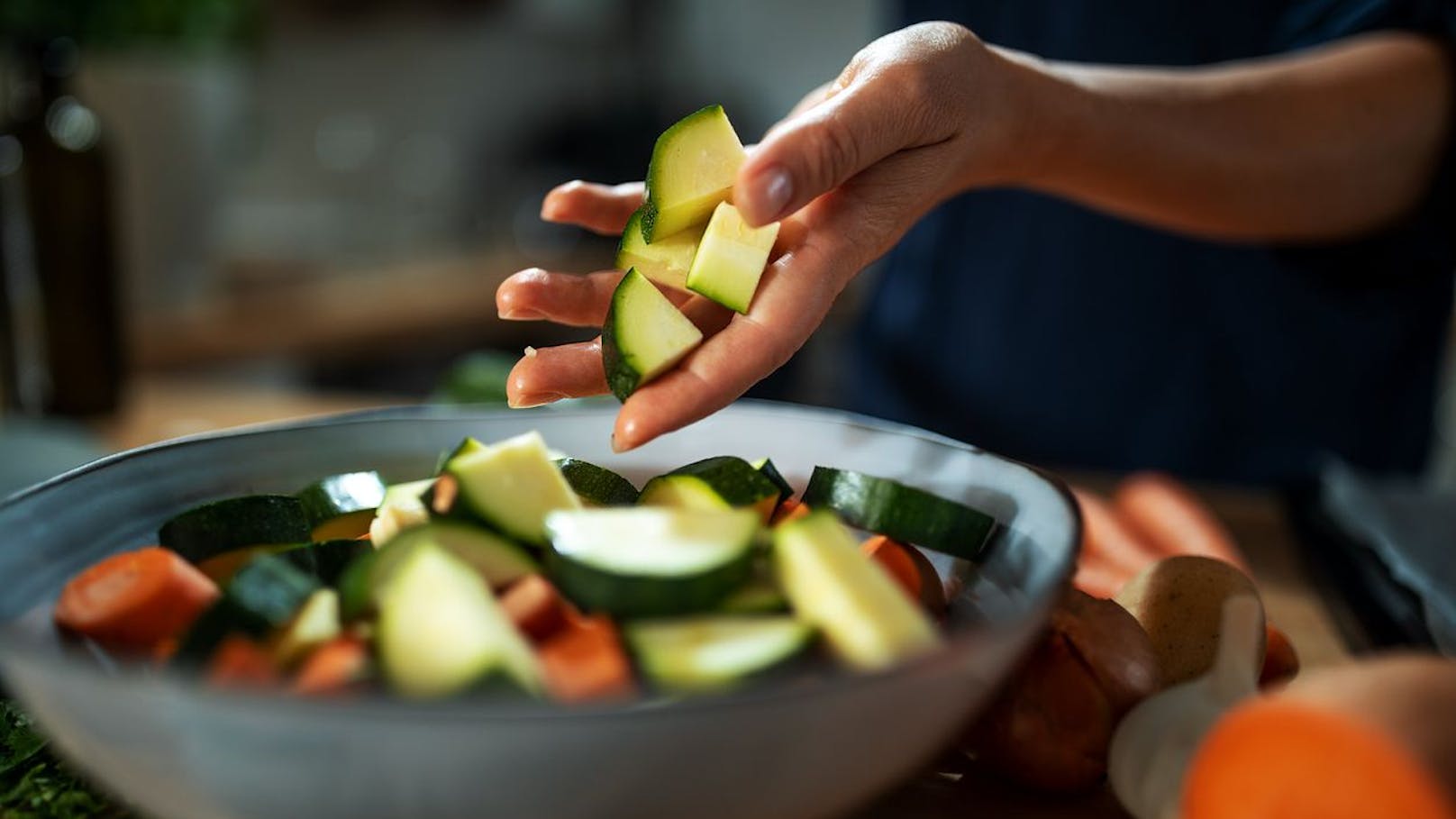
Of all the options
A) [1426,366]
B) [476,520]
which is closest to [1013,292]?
[1426,366]

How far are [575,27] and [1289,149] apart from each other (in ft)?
14.7

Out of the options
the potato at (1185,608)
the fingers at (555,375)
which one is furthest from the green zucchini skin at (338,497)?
the potato at (1185,608)

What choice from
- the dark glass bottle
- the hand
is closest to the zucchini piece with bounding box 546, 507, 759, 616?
the hand

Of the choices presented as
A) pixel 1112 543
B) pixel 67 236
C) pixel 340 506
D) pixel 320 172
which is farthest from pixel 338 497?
pixel 320 172

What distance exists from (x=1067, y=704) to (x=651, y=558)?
0.88 feet

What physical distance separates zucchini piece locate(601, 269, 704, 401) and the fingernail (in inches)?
3.9

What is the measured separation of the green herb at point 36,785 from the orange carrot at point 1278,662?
689 millimetres

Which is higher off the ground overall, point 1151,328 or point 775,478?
point 775,478

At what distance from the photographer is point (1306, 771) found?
51cm

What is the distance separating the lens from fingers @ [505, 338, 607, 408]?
2.59ft

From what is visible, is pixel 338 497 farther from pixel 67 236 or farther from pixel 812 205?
pixel 67 236

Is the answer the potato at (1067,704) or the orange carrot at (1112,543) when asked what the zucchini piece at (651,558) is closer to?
the potato at (1067,704)

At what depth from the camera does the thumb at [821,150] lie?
0.68 metres

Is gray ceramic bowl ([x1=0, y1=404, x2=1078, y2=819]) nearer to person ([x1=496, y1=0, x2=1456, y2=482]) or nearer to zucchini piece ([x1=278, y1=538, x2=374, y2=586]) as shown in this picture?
zucchini piece ([x1=278, y1=538, x2=374, y2=586])
